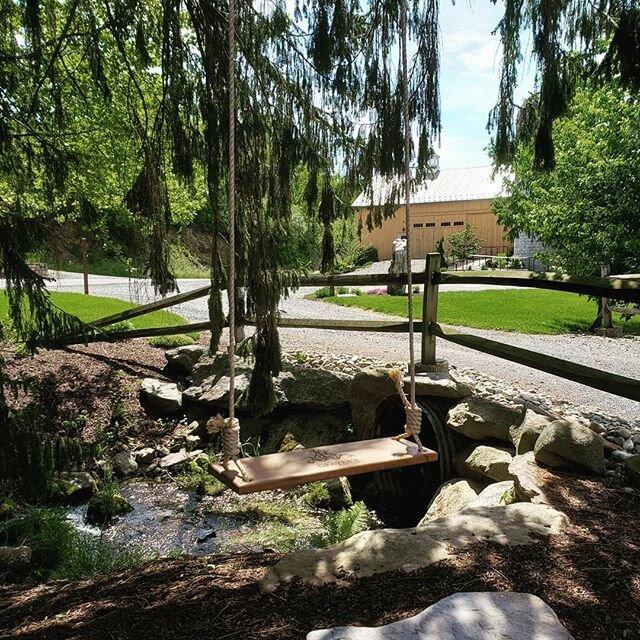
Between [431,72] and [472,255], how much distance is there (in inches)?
740

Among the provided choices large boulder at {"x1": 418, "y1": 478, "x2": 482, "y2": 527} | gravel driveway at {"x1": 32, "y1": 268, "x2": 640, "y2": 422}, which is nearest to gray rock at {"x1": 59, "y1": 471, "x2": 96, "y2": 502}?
gravel driveway at {"x1": 32, "y1": 268, "x2": 640, "y2": 422}

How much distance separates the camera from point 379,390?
5.23 metres

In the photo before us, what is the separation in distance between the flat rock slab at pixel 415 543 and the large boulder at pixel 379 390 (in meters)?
2.00

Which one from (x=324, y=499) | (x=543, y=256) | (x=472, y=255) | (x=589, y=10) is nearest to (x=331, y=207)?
(x=589, y=10)

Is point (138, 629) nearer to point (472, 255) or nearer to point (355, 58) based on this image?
point (355, 58)

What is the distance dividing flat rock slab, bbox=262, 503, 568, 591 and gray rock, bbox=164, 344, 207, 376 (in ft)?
15.7

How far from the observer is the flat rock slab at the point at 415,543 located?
89.3 inches

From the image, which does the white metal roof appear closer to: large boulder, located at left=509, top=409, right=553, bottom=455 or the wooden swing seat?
large boulder, located at left=509, top=409, right=553, bottom=455

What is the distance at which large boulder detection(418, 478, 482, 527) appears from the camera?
13.1ft

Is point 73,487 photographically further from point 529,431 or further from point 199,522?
point 529,431

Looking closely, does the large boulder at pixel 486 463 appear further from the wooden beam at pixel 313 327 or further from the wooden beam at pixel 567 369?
the wooden beam at pixel 313 327

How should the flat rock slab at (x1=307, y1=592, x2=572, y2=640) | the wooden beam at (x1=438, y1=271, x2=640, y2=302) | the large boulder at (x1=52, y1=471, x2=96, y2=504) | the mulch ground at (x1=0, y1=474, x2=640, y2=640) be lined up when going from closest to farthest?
the flat rock slab at (x1=307, y1=592, x2=572, y2=640), the mulch ground at (x1=0, y1=474, x2=640, y2=640), the wooden beam at (x1=438, y1=271, x2=640, y2=302), the large boulder at (x1=52, y1=471, x2=96, y2=504)

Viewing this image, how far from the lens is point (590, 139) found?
10.0 metres

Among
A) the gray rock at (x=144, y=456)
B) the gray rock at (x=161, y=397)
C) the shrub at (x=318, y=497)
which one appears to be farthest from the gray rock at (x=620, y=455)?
the gray rock at (x=161, y=397)
